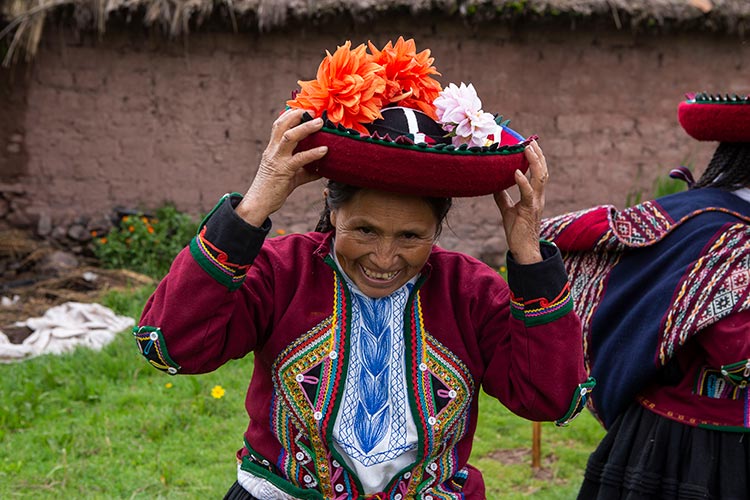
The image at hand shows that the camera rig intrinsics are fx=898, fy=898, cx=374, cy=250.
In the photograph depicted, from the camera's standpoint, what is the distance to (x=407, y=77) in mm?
2148

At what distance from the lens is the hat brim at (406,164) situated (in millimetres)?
1869

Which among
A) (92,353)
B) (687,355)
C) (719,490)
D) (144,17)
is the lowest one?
(92,353)

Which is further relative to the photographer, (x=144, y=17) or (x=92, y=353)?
(x=144, y=17)

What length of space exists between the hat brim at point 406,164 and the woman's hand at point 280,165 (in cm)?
3

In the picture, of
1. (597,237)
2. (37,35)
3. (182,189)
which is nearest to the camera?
(597,237)

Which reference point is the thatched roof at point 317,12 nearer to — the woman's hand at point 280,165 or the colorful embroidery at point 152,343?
the woman's hand at point 280,165

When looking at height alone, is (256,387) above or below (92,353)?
above

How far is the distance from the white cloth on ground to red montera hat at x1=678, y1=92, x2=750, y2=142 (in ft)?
13.8

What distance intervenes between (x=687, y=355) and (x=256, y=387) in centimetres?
159

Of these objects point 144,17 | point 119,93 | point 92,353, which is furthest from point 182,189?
point 92,353

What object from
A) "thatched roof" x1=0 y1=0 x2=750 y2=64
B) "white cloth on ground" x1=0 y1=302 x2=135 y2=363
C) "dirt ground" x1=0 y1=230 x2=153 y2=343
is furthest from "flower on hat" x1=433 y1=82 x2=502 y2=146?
"thatched roof" x1=0 y1=0 x2=750 y2=64

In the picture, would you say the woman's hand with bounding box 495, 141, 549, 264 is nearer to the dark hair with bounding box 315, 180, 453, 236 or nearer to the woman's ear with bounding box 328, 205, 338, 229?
the dark hair with bounding box 315, 180, 453, 236

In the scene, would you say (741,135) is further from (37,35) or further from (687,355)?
(37,35)

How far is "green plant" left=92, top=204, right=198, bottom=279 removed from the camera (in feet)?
25.9
